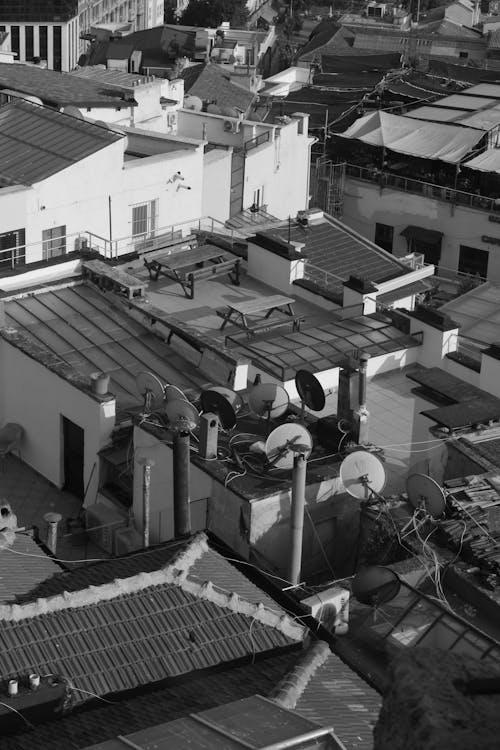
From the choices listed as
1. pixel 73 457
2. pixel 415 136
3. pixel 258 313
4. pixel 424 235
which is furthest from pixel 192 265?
pixel 415 136

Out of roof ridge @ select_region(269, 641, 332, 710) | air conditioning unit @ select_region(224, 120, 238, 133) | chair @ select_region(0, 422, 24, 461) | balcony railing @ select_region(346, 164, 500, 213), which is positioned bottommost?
balcony railing @ select_region(346, 164, 500, 213)

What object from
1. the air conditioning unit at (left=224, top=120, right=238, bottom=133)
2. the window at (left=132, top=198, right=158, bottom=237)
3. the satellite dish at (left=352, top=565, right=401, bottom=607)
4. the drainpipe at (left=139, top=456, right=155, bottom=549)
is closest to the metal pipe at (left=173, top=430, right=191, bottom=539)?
the drainpipe at (left=139, top=456, right=155, bottom=549)

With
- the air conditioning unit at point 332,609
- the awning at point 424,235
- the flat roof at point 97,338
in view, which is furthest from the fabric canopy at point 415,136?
the air conditioning unit at point 332,609

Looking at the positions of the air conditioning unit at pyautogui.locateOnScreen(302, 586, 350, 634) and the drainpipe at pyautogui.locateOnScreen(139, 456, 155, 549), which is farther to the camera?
the drainpipe at pyautogui.locateOnScreen(139, 456, 155, 549)

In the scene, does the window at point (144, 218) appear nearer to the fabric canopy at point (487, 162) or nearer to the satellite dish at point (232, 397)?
the satellite dish at point (232, 397)

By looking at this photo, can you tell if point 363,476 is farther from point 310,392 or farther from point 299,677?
point 299,677

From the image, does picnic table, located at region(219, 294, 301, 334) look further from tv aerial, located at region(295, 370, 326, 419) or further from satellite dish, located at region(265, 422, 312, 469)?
satellite dish, located at region(265, 422, 312, 469)

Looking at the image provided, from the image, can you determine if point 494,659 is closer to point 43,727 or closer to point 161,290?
point 43,727

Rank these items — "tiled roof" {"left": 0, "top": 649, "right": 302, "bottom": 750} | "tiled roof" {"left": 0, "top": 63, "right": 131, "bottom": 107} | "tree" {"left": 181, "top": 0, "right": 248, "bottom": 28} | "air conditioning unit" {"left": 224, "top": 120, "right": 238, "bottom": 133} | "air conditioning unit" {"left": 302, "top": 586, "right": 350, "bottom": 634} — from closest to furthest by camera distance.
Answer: "tiled roof" {"left": 0, "top": 649, "right": 302, "bottom": 750}
"air conditioning unit" {"left": 302, "top": 586, "right": 350, "bottom": 634}
"tiled roof" {"left": 0, "top": 63, "right": 131, "bottom": 107}
"air conditioning unit" {"left": 224, "top": 120, "right": 238, "bottom": 133}
"tree" {"left": 181, "top": 0, "right": 248, "bottom": 28}
